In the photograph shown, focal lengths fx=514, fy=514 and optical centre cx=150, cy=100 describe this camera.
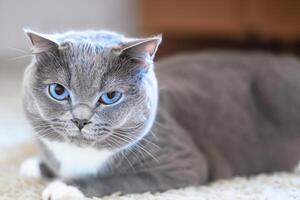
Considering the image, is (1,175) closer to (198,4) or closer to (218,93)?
(218,93)

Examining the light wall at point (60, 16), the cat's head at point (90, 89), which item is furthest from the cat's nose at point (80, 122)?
the light wall at point (60, 16)

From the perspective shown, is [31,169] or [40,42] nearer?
[40,42]

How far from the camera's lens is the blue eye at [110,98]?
3.78ft

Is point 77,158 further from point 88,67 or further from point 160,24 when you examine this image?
point 160,24

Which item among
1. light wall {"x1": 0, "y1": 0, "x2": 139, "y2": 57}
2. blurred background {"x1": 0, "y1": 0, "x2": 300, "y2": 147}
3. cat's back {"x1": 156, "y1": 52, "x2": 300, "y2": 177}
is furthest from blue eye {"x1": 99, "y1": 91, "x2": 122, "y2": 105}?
light wall {"x1": 0, "y1": 0, "x2": 139, "y2": 57}

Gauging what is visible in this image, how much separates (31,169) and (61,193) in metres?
0.28

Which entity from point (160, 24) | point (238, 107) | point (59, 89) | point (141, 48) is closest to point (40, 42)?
point (59, 89)

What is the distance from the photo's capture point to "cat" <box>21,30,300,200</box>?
1.16 meters

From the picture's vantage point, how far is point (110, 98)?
1.16 meters

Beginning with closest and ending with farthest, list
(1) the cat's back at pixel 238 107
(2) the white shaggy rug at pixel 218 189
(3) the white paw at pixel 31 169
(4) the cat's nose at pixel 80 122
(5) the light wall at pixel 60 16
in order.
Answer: (4) the cat's nose at pixel 80 122, (2) the white shaggy rug at pixel 218 189, (3) the white paw at pixel 31 169, (1) the cat's back at pixel 238 107, (5) the light wall at pixel 60 16

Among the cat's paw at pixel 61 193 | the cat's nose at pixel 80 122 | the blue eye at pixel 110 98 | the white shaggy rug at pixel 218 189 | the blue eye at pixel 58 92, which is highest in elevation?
the blue eye at pixel 58 92

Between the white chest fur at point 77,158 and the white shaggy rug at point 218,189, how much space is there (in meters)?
0.09

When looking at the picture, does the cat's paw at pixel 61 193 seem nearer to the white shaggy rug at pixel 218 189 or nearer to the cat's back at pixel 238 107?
the white shaggy rug at pixel 218 189

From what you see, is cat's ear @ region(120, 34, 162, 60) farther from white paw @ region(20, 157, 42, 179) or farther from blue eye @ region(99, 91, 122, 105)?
white paw @ region(20, 157, 42, 179)
